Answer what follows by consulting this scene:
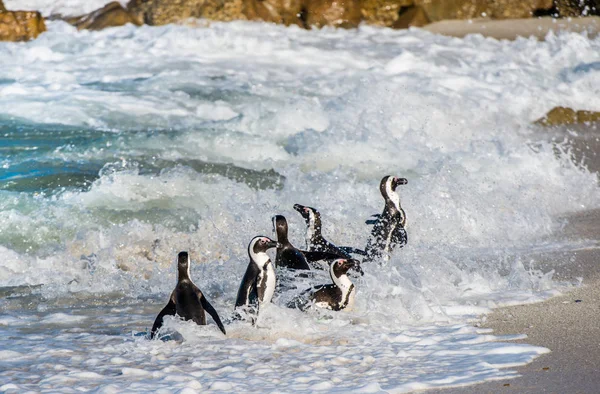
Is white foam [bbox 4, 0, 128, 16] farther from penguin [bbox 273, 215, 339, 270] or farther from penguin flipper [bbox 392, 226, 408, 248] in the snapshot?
penguin [bbox 273, 215, 339, 270]

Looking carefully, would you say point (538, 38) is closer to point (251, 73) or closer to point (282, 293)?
point (251, 73)

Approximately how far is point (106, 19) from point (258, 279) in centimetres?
1562

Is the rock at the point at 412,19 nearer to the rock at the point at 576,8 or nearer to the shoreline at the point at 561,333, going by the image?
the rock at the point at 576,8

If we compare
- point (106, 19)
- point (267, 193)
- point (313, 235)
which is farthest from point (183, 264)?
point (106, 19)

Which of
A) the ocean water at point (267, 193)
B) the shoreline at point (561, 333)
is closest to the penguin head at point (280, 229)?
the ocean water at point (267, 193)

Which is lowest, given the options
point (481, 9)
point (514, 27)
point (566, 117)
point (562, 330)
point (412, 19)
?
point (562, 330)

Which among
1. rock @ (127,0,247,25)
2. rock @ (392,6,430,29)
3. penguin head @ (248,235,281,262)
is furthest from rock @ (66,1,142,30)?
penguin head @ (248,235,281,262)

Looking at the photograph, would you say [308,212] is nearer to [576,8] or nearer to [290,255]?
[290,255]

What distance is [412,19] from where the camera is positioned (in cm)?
2075

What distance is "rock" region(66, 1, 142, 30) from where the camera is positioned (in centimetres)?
1948

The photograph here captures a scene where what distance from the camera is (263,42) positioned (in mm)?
17859

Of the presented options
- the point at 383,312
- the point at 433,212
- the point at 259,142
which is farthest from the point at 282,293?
the point at 259,142

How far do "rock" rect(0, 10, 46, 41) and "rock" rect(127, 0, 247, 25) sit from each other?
7.33ft

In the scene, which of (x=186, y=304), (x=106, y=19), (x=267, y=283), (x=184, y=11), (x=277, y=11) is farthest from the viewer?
(x=277, y=11)
